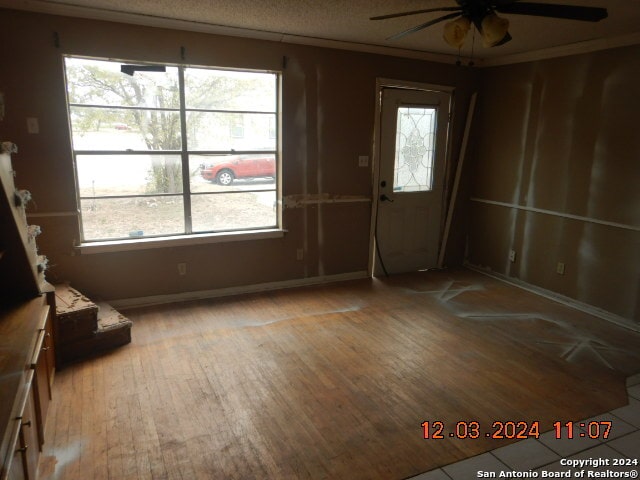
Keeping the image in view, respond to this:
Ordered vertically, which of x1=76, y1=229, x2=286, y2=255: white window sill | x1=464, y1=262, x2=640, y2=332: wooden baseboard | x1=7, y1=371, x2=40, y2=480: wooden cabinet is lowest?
x1=464, y1=262, x2=640, y2=332: wooden baseboard

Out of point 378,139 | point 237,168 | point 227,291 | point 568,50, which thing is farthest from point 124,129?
point 568,50

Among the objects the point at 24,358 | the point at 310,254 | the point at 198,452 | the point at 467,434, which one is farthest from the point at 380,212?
the point at 24,358

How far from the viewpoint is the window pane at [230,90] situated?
3.85 metres

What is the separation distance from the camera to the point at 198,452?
2.16m

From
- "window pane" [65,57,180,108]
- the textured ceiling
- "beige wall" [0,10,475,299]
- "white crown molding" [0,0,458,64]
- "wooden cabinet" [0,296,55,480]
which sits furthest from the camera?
"window pane" [65,57,180,108]

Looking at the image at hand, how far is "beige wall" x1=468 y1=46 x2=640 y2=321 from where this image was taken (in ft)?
12.2

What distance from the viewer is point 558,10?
7.09 ft

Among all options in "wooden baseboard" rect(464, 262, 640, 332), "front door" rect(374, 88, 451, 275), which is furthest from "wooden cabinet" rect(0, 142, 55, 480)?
"wooden baseboard" rect(464, 262, 640, 332)

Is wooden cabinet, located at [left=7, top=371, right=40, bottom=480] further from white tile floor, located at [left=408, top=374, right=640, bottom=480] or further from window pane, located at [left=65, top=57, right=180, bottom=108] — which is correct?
window pane, located at [left=65, top=57, right=180, bottom=108]

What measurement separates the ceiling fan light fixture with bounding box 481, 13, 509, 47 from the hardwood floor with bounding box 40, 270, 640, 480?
6.72 ft

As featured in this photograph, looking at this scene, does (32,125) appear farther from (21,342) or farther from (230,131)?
(21,342)

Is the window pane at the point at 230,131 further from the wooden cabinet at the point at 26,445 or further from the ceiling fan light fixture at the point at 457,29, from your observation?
the wooden cabinet at the point at 26,445

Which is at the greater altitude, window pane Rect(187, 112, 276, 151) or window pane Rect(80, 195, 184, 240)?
window pane Rect(187, 112, 276, 151)

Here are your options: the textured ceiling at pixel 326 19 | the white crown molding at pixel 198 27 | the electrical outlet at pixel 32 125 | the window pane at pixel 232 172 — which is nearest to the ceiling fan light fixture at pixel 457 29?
the textured ceiling at pixel 326 19
